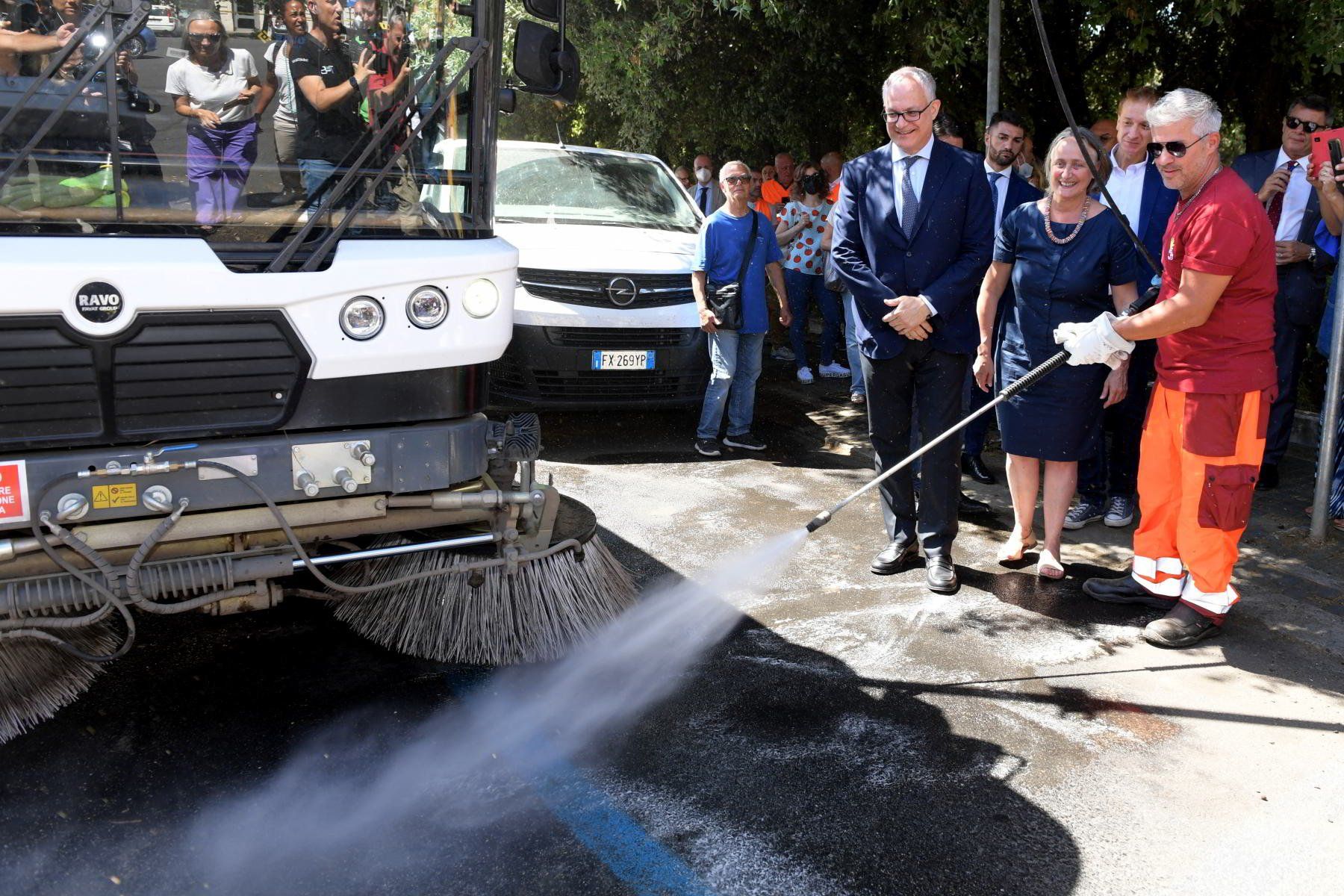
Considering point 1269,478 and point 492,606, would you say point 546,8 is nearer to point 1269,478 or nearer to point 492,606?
point 492,606

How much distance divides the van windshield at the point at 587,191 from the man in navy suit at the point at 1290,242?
4.24 m

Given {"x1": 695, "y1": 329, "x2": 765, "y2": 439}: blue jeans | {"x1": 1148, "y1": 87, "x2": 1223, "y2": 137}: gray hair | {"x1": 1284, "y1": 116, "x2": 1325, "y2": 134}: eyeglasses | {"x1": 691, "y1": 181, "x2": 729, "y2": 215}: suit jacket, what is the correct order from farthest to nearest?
{"x1": 691, "y1": 181, "x2": 729, "y2": 215}: suit jacket → {"x1": 695, "y1": 329, "x2": 765, "y2": 439}: blue jeans → {"x1": 1284, "y1": 116, "x2": 1325, "y2": 134}: eyeglasses → {"x1": 1148, "y1": 87, "x2": 1223, "y2": 137}: gray hair

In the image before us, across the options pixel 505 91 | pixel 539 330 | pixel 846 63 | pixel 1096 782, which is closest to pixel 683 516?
pixel 539 330

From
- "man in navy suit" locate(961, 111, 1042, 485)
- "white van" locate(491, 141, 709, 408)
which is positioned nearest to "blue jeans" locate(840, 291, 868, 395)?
"white van" locate(491, 141, 709, 408)

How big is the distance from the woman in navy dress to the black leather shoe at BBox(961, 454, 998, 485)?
1.63 metres

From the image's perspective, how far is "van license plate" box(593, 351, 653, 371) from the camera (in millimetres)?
7988

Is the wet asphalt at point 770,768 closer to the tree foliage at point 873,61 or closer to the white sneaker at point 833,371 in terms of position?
the tree foliage at point 873,61

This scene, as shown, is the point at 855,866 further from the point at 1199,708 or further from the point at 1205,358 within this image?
the point at 1205,358

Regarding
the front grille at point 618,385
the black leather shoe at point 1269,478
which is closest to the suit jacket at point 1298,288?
the black leather shoe at point 1269,478

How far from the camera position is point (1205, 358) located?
183 inches

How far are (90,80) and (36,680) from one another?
1.91 m

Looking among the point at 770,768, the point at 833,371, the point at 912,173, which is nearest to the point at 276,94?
the point at 770,768

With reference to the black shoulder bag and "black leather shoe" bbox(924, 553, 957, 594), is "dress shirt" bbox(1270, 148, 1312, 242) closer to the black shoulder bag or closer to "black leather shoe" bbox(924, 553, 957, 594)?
"black leather shoe" bbox(924, 553, 957, 594)

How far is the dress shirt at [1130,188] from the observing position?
20.1ft
